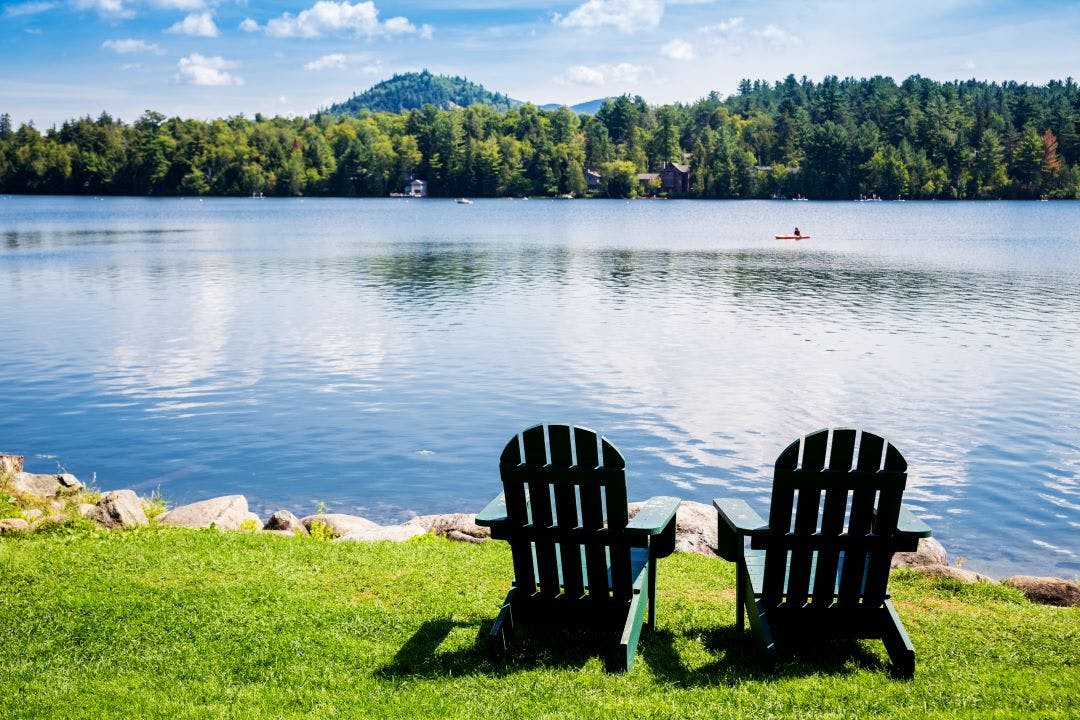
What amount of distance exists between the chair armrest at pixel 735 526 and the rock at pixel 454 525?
3.69 m

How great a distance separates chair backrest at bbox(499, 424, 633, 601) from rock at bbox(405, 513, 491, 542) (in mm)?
3727

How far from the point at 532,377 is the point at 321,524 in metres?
11.9

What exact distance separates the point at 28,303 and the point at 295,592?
109ft

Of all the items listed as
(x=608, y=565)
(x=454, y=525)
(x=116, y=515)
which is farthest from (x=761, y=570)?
(x=116, y=515)

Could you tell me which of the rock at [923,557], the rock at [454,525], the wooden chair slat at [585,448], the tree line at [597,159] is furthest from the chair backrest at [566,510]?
the tree line at [597,159]

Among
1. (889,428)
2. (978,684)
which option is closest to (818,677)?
(978,684)

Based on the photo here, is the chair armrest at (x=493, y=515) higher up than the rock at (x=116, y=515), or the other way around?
the chair armrest at (x=493, y=515)

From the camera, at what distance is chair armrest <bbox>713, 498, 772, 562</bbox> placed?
646 centimetres

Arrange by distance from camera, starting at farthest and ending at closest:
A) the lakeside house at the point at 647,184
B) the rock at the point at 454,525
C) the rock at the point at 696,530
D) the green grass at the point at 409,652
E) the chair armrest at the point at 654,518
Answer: the lakeside house at the point at 647,184 < the rock at the point at 454,525 < the rock at the point at 696,530 < the chair armrest at the point at 654,518 < the green grass at the point at 409,652

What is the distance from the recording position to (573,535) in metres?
6.46

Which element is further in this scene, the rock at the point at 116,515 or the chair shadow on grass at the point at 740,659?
the rock at the point at 116,515

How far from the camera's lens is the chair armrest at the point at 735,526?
21.2ft

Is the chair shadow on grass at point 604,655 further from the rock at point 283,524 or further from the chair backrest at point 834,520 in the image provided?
the rock at point 283,524

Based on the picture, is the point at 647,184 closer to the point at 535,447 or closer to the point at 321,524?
the point at 321,524
